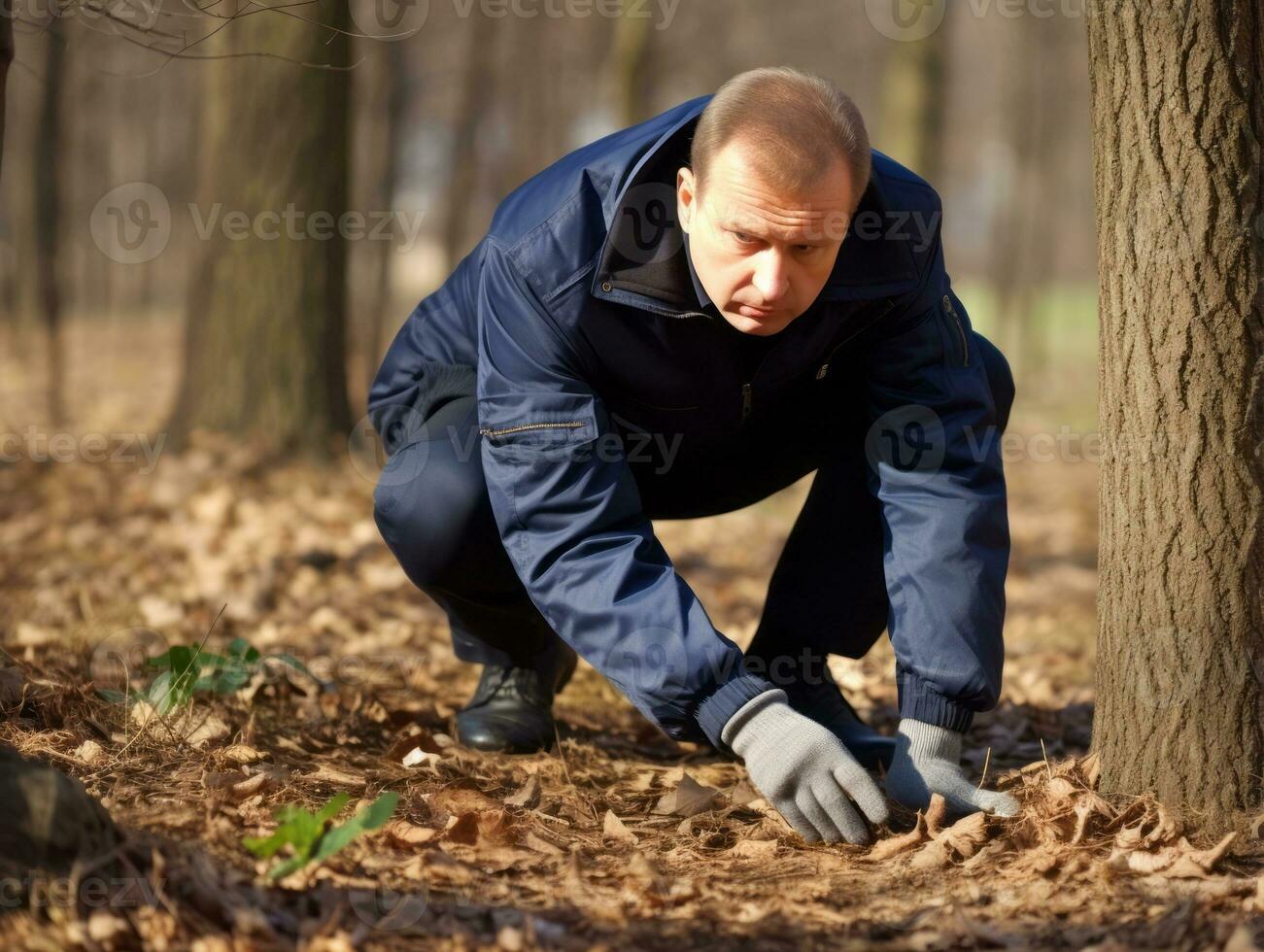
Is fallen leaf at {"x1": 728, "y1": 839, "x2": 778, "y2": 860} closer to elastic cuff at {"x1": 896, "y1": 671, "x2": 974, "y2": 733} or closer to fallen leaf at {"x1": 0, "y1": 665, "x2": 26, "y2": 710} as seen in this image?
elastic cuff at {"x1": 896, "y1": 671, "x2": 974, "y2": 733}

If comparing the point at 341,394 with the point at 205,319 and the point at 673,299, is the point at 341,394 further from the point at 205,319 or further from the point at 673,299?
the point at 673,299

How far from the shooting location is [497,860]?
2154 millimetres

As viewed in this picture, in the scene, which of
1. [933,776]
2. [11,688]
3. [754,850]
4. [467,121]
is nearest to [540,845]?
[754,850]

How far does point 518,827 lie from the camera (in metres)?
2.32

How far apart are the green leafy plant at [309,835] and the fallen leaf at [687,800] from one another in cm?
74

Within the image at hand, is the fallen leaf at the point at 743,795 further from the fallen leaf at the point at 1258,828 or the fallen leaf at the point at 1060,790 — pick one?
the fallen leaf at the point at 1258,828

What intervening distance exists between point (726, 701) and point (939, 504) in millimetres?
613

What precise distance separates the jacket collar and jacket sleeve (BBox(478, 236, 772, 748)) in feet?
0.55

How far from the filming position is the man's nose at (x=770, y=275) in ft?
7.36

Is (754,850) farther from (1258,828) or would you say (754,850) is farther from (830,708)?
(1258,828)

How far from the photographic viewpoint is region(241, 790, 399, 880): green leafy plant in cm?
189

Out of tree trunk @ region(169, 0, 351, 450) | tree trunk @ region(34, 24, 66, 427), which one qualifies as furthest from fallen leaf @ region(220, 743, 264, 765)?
tree trunk @ region(34, 24, 66, 427)

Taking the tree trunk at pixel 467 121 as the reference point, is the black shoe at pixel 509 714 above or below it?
below

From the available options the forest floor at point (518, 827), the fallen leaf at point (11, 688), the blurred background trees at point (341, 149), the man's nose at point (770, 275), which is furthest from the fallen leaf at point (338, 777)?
the blurred background trees at point (341, 149)
